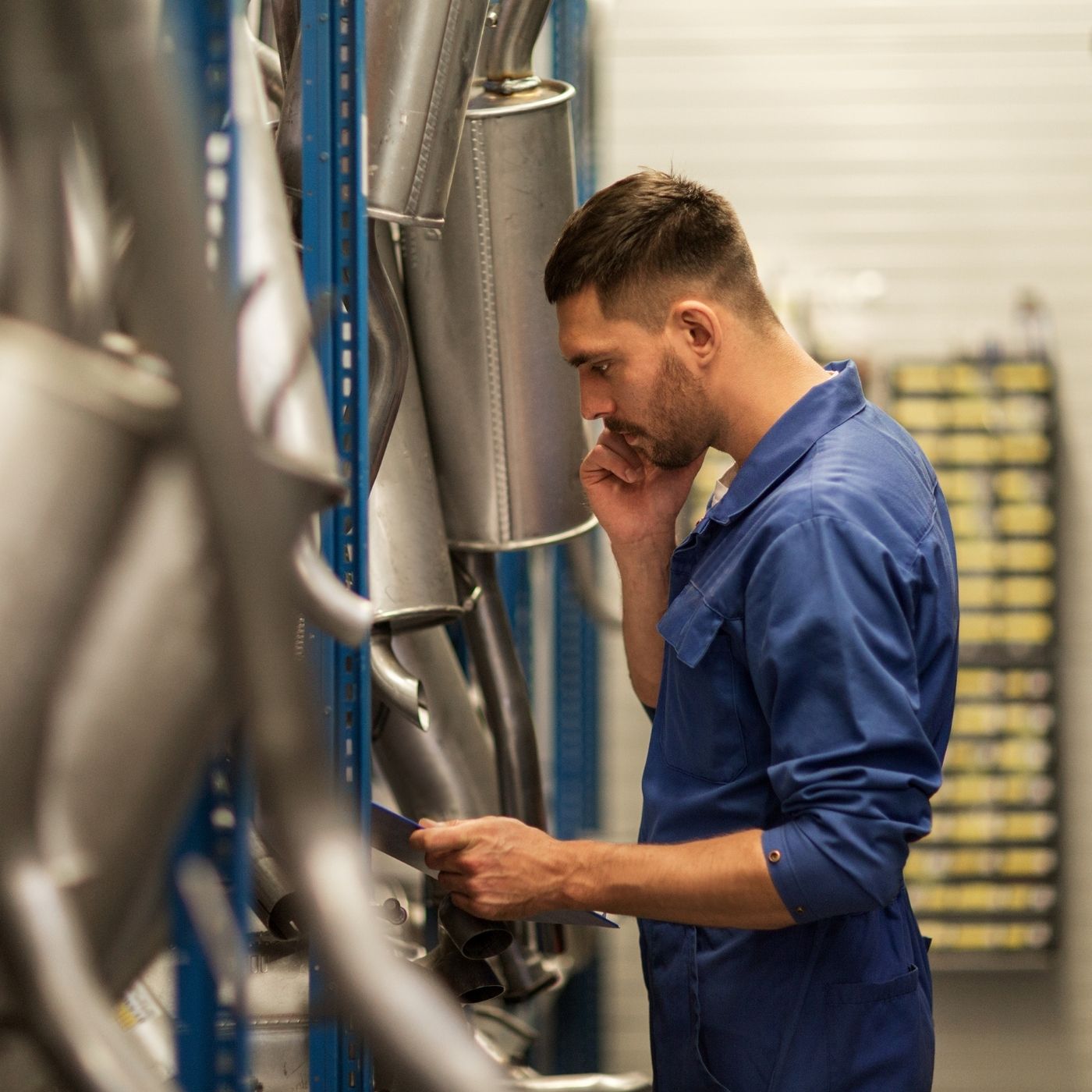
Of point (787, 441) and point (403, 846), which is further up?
point (787, 441)

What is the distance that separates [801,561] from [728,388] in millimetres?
345

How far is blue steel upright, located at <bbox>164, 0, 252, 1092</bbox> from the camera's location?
2.14 feet

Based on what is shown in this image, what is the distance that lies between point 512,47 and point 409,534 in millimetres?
721

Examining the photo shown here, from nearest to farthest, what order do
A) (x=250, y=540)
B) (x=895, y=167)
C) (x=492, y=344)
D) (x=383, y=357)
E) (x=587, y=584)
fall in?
(x=250, y=540) → (x=383, y=357) → (x=492, y=344) → (x=587, y=584) → (x=895, y=167)

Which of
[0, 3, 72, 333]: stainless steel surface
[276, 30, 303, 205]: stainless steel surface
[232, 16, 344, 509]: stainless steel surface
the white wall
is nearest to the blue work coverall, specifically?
[276, 30, 303, 205]: stainless steel surface

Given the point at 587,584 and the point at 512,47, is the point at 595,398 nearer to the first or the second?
the point at 512,47

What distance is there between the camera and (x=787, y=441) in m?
1.69

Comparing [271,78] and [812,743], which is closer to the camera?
[812,743]

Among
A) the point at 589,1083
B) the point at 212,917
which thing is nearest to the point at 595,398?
the point at 589,1083

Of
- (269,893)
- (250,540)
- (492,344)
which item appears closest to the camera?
(250,540)

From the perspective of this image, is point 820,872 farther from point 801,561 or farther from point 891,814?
point 801,561

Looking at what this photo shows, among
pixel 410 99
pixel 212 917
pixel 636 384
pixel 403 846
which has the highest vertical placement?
pixel 410 99

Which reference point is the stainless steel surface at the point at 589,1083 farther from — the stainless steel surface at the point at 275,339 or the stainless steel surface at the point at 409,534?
the stainless steel surface at the point at 275,339

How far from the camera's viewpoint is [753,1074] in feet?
5.34
